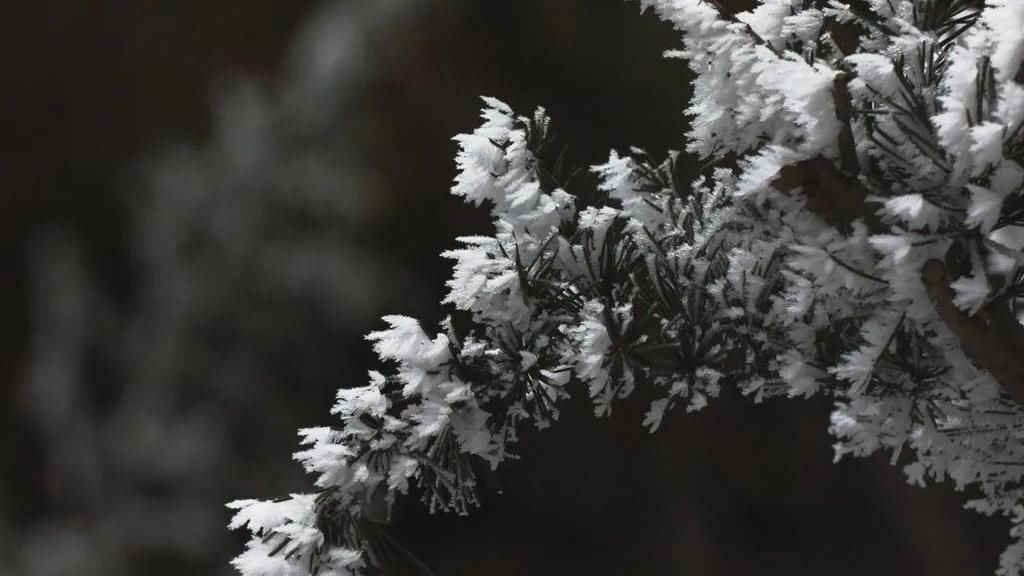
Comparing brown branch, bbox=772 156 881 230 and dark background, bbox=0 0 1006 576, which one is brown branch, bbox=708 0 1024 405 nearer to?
brown branch, bbox=772 156 881 230

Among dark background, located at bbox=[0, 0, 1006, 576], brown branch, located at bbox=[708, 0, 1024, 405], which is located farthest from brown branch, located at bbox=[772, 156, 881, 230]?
dark background, located at bbox=[0, 0, 1006, 576]

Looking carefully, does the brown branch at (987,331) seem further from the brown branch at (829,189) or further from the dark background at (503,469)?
the dark background at (503,469)

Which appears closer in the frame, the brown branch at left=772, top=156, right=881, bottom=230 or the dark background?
the brown branch at left=772, top=156, right=881, bottom=230

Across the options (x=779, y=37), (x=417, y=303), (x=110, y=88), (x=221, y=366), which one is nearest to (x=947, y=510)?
(x=417, y=303)

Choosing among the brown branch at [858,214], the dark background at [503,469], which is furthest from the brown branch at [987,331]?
the dark background at [503,469]

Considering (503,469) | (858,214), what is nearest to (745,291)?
(858,214)

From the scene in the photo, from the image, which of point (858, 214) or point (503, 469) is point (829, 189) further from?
point (503, 469)

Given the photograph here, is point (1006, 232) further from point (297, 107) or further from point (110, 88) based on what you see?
point (110, 88)
